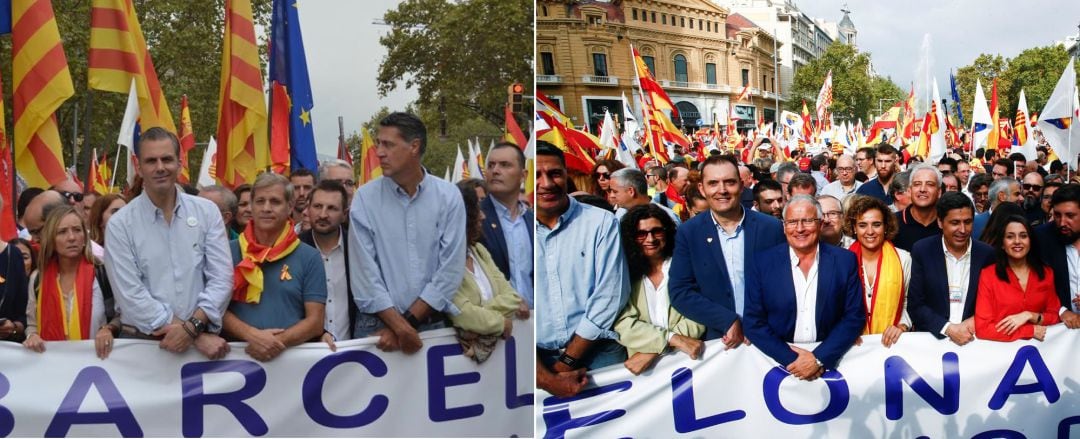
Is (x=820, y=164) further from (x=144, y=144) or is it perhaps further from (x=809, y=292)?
(x=144, y=144)

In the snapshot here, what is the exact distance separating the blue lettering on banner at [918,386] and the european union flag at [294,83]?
3.84 meters

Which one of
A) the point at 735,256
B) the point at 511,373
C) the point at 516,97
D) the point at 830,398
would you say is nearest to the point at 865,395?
the point at 830,398

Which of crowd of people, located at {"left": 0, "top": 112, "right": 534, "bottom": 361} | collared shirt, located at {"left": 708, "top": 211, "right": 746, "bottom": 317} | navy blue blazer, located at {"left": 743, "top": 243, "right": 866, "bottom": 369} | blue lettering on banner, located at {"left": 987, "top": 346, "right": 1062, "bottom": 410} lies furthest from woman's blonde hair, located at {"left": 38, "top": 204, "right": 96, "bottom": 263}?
blue lettering on banner, located at {"left": 987, "top": 346, "right": 1062, "bottom": 410}

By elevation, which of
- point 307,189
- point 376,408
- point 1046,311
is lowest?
point 376,408

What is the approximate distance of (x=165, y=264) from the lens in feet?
14.8

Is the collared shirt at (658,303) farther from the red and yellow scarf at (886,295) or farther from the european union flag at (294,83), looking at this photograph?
the european union flag at (294,83)

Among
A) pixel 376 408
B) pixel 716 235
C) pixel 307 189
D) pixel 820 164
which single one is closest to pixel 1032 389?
pixel 716 235

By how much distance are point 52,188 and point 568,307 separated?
301 centimetres

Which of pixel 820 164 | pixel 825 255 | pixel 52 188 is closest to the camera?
pixel 825 255

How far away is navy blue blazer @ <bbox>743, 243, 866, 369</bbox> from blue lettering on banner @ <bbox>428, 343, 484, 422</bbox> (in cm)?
133

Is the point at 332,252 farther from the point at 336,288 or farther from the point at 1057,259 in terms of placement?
the point at 1057,259

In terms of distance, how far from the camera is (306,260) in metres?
4.58

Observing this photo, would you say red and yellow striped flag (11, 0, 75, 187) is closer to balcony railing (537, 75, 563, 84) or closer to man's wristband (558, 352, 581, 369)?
balcony railing (537, 75, 563, 84)

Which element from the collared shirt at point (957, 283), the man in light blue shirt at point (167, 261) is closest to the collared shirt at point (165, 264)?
the man in light blue shirt at point (167, 261)
